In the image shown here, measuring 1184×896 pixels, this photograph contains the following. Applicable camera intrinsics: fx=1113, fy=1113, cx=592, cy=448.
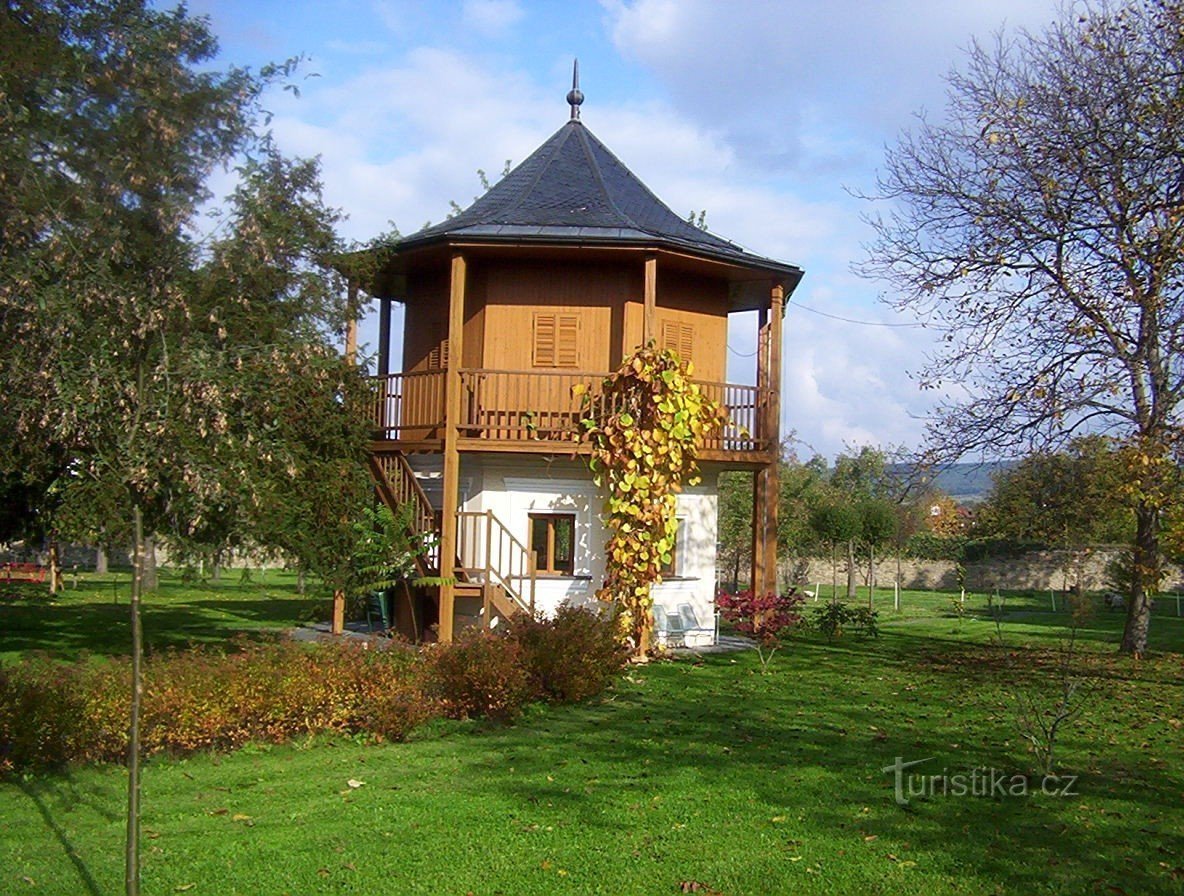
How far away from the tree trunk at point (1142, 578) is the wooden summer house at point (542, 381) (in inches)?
236

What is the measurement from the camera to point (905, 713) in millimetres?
12188

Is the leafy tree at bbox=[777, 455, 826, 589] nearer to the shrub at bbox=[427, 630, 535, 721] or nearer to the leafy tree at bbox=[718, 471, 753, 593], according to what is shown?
the leafy tree at bbox=[718, 471, 753, 593]

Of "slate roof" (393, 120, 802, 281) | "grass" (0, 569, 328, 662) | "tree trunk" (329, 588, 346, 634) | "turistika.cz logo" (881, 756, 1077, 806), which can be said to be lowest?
"grass" (0, 569, 328, 662)

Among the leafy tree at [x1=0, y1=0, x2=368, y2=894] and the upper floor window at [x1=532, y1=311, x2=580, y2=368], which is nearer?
the leafy tree at [x1=0, y1=0, x2=368, y2=894]

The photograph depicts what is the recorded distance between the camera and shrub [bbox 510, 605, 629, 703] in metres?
12.5

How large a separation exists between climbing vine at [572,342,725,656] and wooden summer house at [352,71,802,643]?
2.66 feet

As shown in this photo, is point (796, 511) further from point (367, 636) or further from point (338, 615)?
point (367, 636)

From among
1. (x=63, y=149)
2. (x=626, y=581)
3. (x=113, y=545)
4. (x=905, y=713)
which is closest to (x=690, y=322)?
(x=626, y=581)

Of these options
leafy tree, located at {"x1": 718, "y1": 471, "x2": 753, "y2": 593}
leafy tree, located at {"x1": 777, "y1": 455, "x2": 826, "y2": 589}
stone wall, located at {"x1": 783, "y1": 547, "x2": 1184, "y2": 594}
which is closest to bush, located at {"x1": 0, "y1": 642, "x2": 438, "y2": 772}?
leafy tree, located at {"x1": 718, "y1": 471, "x2": 753, "y2": 593}

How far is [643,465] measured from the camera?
16016 millimetres

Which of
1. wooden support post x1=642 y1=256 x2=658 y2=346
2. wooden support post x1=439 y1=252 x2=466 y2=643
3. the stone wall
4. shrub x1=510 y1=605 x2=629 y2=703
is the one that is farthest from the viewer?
the stone wall

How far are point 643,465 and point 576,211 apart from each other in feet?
16.5

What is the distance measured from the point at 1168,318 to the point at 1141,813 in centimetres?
847

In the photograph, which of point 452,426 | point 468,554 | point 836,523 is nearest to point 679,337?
point 452,426
